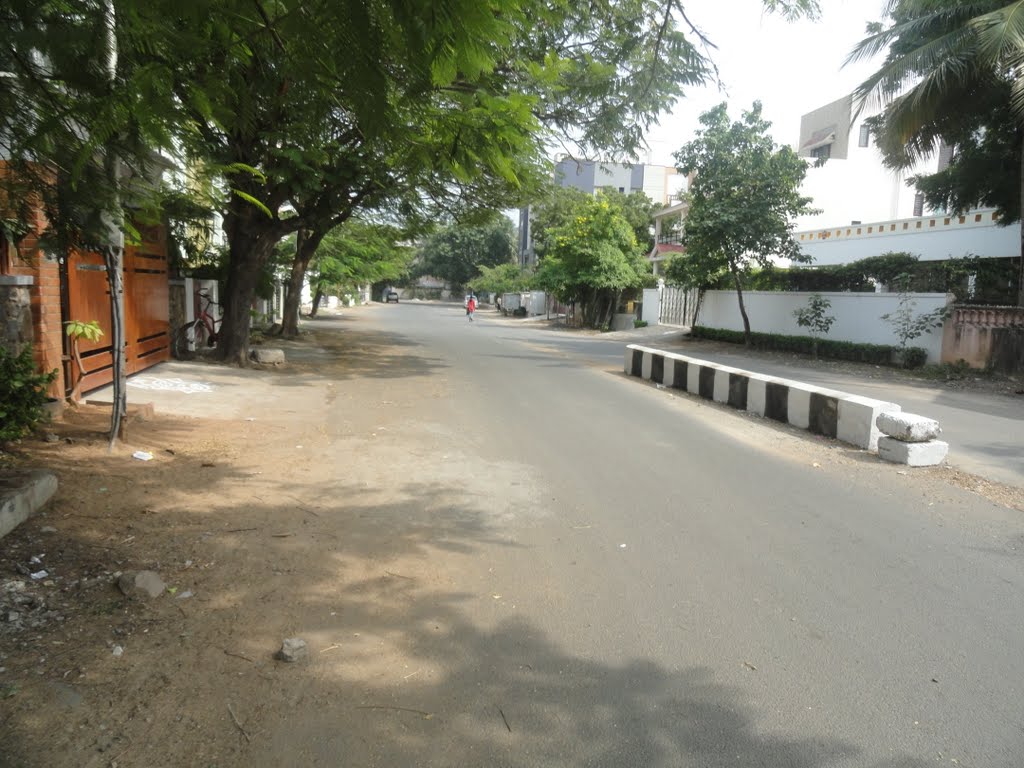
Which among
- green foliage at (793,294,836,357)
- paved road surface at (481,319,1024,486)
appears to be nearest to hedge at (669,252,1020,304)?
green foliage at (793,294,836,357)

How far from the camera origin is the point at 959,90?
17156 mm

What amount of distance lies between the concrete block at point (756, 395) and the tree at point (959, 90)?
8921 mm

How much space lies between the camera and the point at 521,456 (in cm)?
772

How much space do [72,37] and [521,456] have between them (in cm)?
516

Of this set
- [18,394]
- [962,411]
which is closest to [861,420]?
[962,411]

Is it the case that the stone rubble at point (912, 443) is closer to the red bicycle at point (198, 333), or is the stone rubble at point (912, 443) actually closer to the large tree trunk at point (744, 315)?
the red bicycle at point (198, 333)

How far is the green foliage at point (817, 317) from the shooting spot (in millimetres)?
21484

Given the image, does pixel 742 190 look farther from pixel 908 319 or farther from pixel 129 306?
pixel 129 306

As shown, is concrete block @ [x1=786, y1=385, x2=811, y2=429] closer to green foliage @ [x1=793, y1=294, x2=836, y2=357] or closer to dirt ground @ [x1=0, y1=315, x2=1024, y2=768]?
dirt ground @ [x1=0, y1=315, x2=1024, y2=768]

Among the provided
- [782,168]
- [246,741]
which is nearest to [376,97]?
[246,741]

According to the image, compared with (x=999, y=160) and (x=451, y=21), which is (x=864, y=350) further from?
(x=451, y=21)

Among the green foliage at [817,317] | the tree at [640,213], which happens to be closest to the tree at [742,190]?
the green foliage at [817,317]

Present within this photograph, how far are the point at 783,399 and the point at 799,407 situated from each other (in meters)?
0.43

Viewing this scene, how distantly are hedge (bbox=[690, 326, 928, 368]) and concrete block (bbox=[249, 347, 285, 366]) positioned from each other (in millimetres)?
14258
